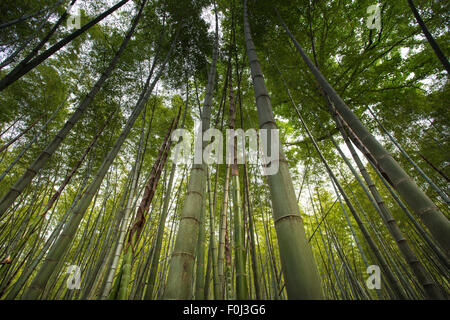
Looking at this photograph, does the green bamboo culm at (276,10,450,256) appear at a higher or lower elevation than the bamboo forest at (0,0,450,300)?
lower

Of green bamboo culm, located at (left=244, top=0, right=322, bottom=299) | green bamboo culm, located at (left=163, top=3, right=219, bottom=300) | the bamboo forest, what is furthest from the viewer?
the bamboo forest

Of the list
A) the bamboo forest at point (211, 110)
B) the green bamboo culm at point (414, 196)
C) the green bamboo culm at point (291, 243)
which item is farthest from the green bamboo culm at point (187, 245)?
the green bamboo culm at point (414, 196)

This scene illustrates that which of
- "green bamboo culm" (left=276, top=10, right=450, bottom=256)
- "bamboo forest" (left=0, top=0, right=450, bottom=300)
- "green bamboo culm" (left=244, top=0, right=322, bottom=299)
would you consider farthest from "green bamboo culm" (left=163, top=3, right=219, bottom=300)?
"green bamboo culm" (left=276, top=10, right=450, bottom=256)

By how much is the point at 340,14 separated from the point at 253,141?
9.58 ft

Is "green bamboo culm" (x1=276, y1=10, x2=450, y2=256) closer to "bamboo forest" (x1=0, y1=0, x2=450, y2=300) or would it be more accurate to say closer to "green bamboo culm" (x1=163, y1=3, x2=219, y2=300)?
"bamboo forest" (x1=0, y1=0, x2=450, y2=300)

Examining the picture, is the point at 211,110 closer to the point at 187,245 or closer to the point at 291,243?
the point at 187,245

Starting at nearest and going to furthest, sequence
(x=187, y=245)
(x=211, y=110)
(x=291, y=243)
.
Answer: (x=291, y=243)
(x=187, y=245)
(x=211, y=110)

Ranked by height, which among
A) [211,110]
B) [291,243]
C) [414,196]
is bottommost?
[291,243]

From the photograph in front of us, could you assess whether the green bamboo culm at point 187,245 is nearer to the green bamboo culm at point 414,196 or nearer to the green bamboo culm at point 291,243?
the green bamboo culm at point 291,243

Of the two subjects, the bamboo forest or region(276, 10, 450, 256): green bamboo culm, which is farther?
the bamboo forest

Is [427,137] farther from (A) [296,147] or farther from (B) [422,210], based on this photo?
(B) [422,210]

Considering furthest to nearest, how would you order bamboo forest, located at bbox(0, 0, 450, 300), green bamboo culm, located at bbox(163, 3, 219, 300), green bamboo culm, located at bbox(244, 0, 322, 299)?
bamboo forest, located at bbox(0, 0, 450, 300) < green bamboo culm, located at bbox(163, 3, 219, 300) < green bamboo culm, located at bbox(244, 0, 322, 299)

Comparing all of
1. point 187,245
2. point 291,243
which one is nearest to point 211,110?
point 187,245

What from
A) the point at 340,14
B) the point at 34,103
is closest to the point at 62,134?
the point at 34,103
